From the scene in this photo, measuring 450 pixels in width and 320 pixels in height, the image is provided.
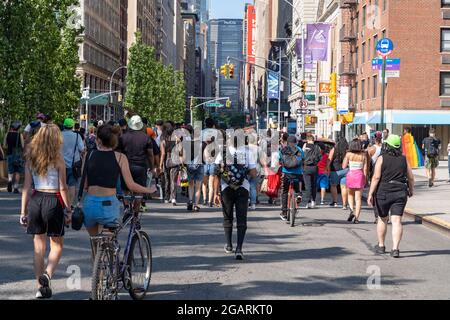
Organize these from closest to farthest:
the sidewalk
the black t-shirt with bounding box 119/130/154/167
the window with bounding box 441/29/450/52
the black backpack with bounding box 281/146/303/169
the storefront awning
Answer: the black t-shirt with bounding box 119/130/154/167
the black backpack with bounding box 281/146/303/169
the sidewalk
the storefront awning
the window with bounding box 441/29/450/52

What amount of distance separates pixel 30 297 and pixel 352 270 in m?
4.31

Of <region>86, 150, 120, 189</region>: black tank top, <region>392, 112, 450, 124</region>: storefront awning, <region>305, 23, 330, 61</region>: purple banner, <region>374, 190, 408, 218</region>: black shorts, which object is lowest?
<region>374, 190, 408, 218</region>: black shorts

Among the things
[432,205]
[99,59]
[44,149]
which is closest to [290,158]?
[432,205]

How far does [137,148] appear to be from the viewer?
1534 cm

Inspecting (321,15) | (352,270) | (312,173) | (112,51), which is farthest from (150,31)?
(352,270)

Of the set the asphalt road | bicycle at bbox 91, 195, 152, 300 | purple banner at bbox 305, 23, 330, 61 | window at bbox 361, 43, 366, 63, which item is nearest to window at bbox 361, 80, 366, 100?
window at bbox 361, 43, 366, 63

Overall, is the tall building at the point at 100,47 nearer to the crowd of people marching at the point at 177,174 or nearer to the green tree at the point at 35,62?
the green tree at the point at 35,62

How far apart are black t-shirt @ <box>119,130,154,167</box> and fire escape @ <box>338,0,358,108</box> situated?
50.1m

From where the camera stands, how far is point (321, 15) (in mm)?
84688

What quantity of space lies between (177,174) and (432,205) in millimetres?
6577

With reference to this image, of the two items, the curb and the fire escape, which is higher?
the fire escape

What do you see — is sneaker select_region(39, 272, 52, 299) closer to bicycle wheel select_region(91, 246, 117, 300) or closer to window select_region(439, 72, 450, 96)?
bicycle wheel select_region(91, 246, 117, 300)

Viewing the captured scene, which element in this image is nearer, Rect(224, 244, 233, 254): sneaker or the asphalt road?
the asphalt road

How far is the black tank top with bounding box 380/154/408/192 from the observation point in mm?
11875
